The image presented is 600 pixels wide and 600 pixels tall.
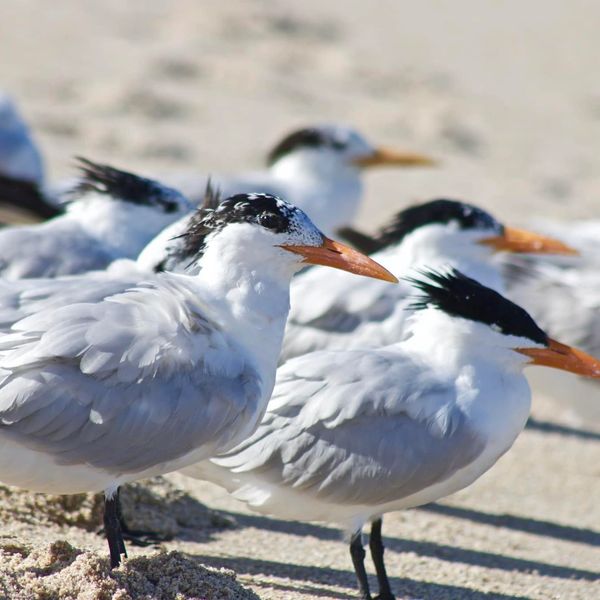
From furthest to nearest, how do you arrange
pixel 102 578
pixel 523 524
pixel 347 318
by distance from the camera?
pixel 347 318
pixel 523 524
pixel 102 578

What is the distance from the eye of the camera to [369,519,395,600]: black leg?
393 centimetres

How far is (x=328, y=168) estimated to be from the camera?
23.9 ft

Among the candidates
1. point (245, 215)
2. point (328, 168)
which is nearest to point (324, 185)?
point (328, 168)

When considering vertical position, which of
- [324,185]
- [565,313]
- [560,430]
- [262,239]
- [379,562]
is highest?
[262,239]

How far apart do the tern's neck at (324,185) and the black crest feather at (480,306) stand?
10.2 feet

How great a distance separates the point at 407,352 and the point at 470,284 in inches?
11.1

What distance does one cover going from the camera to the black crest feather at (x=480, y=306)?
4.05m

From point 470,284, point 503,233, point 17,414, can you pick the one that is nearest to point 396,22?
point 503,233

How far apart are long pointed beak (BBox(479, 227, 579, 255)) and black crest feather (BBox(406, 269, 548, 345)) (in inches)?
50.3

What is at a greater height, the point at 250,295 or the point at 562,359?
the point at 250,295

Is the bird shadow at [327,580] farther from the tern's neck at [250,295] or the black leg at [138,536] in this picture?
the tern's neck at [250,295]

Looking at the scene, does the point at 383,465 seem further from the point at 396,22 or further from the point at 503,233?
the point at 396,22

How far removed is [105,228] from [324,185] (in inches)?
85.8

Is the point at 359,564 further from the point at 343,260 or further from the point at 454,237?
the point at 454,237
